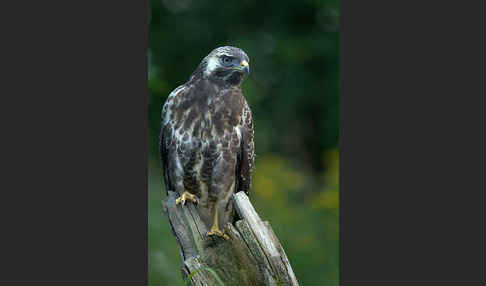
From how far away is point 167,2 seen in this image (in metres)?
4.71

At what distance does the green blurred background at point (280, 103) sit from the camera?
4824 mm

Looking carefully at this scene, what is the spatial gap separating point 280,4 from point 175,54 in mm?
1595

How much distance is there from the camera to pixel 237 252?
12.7 feet

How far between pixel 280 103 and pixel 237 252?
3212 millimetres

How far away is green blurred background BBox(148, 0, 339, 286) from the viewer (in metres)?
4.82

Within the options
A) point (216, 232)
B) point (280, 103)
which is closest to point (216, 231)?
point (216, 232)

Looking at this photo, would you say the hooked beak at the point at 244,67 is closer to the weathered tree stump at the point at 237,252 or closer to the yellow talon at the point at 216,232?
the weathered tree stump at the point at 237,252

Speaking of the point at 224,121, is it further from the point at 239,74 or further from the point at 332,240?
the point at 332,240

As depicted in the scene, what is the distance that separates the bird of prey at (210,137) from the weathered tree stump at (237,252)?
0.27 m

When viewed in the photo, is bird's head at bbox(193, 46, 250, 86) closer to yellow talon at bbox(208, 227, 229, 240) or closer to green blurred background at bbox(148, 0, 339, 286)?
green blurred background at bbox(148, 0, 339, 286)

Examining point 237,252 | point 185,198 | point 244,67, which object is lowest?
point 237,252

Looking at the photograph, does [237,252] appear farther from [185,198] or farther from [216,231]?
[185,198]

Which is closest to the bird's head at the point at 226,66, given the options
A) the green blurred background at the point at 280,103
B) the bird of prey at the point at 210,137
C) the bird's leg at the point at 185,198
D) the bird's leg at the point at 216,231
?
the bird of prey at the point at 210,137

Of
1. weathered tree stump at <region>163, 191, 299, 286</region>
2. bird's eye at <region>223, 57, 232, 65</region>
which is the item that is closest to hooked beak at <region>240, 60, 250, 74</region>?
bird's eye at <region>223, 57, 232, 65</region>
